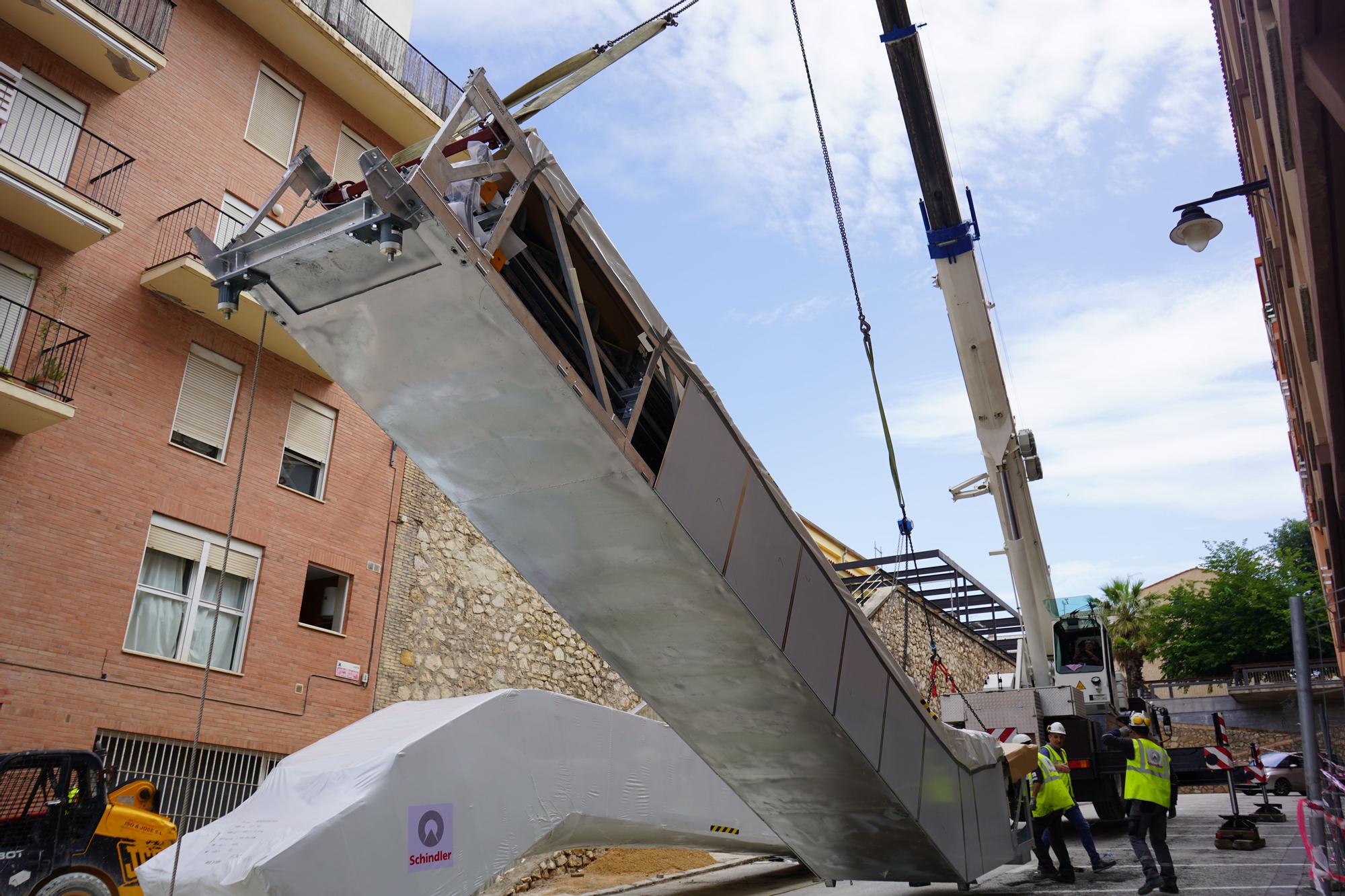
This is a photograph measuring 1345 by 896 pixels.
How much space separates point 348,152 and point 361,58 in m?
1.71

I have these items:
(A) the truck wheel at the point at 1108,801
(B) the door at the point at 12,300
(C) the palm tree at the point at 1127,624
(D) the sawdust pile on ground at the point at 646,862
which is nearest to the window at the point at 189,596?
(B) the door at the point at 12,300

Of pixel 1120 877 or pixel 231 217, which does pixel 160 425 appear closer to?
pixel 231 217

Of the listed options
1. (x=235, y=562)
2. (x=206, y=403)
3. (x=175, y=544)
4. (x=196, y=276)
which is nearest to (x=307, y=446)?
(x=206, y=403)

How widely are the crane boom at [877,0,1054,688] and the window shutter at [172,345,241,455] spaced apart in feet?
34.9

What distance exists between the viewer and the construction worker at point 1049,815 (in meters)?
10.8

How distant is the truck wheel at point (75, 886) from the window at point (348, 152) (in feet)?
39.9

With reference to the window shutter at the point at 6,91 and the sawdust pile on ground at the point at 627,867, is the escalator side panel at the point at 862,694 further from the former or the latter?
the window shutter at the point at 6,91

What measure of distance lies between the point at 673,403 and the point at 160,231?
10959 millimetres

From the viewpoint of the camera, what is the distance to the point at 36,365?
41.0ft

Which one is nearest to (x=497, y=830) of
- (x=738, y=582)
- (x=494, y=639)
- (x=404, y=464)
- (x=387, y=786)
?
(x=387, y=786)

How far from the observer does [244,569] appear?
14.5 meters

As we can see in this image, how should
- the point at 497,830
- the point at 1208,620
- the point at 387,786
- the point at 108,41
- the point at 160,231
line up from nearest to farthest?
the point at 387,786 < the point at 497,830 < the point at 108,41 < the point at 160,231 < the point at 1208,620

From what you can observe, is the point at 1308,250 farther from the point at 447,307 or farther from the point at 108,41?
the point at 108,41

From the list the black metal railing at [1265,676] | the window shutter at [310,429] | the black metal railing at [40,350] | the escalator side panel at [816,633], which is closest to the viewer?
the escalator side panel at [816,633]
